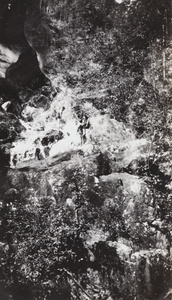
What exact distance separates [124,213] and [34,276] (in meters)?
0.45

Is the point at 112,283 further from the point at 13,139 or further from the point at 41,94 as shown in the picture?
the point at 41,94

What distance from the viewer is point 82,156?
134cm

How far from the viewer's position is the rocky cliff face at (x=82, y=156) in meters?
1.30

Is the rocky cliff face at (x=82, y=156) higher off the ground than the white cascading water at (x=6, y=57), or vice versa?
the white cascading water at (x=6, y=57)

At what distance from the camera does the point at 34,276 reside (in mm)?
1323

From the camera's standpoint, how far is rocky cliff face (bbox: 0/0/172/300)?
1.30 m

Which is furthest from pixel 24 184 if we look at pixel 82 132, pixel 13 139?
pixel 82 132

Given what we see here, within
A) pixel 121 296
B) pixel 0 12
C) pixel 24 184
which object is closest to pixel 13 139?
pixel 24 184

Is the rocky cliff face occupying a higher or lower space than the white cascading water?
lower

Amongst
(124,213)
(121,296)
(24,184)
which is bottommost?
(121,296)

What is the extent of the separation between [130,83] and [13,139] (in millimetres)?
545

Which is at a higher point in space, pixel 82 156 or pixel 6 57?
pixel 6 57

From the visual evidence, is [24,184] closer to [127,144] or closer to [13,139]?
[13,139]

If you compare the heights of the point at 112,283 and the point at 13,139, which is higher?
the point at 13,139
